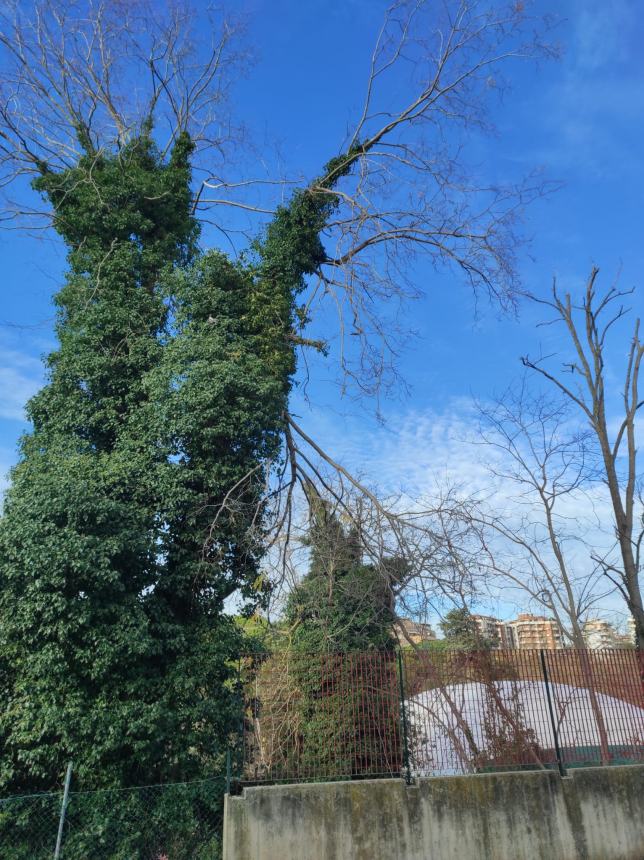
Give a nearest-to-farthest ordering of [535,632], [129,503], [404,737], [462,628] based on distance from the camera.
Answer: [404,737]
[129,503]
[462,628]
[535,632]

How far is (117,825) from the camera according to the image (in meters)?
7.55

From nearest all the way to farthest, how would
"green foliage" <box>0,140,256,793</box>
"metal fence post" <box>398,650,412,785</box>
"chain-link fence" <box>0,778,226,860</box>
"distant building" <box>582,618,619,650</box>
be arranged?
1. "chain-link fence" <box>0,778,226,860</box>
2. "metal fence post" <box>398,650,412,785</box>
3. "green foliage" <box>0,140,256,793</box>
4. "distant building" <box>582,618,619,650</box>

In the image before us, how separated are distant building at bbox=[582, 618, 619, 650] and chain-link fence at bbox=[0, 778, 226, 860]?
891 cm

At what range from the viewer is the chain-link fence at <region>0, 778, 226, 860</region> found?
730 cm

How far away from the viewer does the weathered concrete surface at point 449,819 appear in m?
7.05

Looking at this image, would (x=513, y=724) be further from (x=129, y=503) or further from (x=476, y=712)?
(x=129, y=503)

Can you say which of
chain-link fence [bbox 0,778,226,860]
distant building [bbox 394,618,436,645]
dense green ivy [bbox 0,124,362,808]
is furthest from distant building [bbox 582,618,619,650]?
chain-link fence [bbox 0,778,226,860]

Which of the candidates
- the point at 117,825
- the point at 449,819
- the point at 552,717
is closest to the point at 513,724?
the point at 552,717

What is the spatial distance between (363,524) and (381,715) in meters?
3.23

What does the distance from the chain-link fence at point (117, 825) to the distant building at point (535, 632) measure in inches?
301

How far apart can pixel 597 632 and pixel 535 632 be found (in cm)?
306

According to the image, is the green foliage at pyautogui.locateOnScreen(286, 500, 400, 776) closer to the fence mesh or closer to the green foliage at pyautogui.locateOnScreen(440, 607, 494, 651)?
the fence mesh

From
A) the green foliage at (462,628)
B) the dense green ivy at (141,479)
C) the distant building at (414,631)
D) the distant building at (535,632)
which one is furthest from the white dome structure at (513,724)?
the distant building at (535,632)

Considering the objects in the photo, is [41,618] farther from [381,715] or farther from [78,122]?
[78,122]
